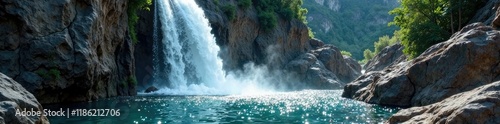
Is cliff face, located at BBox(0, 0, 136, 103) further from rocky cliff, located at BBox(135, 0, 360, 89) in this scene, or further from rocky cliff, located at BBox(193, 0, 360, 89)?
rocky cliff, located at BBox(193, 0, 360, 89)

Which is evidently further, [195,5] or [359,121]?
[195,5]

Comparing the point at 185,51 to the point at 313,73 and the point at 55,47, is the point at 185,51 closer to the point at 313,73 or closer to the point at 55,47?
the point at 55,47

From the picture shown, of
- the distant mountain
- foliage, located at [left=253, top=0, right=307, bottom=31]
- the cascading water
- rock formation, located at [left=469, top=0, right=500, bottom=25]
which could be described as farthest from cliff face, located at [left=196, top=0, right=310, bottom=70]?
the distant mountain

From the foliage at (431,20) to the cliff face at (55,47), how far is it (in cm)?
2551

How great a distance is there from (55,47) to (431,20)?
3211 centimetres

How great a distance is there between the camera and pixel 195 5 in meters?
52.2

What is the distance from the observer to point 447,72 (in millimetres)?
23172

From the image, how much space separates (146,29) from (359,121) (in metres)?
33.4

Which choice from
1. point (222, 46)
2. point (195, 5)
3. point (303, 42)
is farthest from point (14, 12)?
point (303, 42)

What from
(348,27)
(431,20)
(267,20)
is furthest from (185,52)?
(348,27)

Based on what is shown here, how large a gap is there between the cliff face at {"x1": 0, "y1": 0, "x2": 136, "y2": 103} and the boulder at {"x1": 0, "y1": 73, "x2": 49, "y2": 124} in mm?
11718

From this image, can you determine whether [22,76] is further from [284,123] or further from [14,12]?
[284,123]

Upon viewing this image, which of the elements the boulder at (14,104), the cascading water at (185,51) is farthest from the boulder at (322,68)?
the boulder at (14,104)

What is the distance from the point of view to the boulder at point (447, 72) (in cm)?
2194
